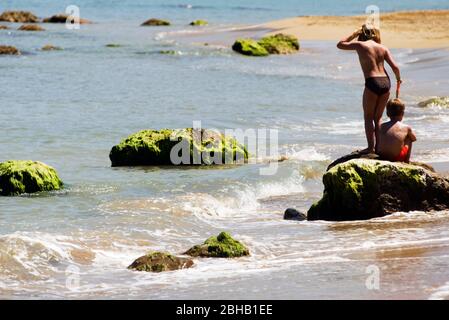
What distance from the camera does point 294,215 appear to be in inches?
419

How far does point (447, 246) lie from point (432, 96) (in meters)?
14.8

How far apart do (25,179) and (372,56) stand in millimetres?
4783

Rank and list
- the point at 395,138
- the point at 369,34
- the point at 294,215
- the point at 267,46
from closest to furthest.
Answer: the point at 395,138 → the point at 294,215 → the point at 369,34 → the point at 267,46

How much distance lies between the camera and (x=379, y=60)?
10.8 meters

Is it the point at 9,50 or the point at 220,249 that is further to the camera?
the point at 9,50

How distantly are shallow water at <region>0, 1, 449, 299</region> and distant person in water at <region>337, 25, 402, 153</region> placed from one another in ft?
A: 3.77

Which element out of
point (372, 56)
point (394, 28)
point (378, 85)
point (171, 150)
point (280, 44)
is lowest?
point (171, 150)

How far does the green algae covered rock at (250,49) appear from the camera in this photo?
36.7 meters

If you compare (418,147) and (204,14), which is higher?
(204,14)

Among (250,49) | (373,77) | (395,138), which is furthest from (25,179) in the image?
(250,49)

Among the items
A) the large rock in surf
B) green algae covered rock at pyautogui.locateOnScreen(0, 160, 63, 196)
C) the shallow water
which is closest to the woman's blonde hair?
the shallow water

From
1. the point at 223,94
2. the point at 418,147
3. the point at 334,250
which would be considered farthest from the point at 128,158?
the point at 223,94

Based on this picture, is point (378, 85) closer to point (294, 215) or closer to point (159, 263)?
point (294, 215)
